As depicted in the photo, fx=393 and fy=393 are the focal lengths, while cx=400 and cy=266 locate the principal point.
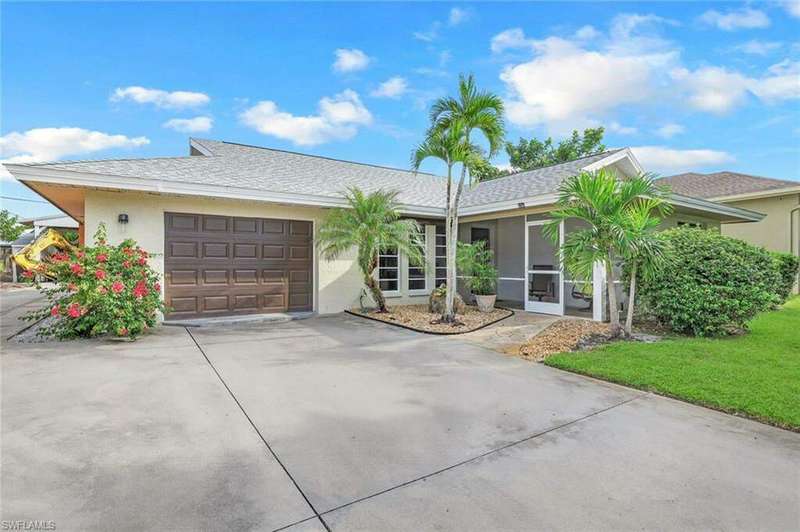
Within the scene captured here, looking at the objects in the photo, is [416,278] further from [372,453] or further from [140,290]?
[372,453]

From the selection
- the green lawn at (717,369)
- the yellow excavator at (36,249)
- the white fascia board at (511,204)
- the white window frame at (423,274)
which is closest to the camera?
the green lawn at (717,369)

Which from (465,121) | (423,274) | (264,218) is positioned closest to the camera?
(465,121)

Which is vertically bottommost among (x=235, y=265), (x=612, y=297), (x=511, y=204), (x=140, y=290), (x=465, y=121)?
(x=612, y=297)

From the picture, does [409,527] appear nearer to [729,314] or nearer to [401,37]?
[729,314]

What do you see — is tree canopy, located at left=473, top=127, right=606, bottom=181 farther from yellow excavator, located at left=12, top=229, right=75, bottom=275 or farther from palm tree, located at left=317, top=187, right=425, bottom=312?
yellow excavator, located at left=12, top=229, right=75, bottom=275

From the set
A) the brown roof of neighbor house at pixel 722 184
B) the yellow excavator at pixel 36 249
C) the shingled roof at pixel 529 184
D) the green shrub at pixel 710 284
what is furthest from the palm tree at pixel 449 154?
the yellow excavator at pixel 36 249

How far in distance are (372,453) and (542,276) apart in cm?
965

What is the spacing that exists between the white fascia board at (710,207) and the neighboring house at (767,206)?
333 centimetres

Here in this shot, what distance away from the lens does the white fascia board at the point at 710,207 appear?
9559mm

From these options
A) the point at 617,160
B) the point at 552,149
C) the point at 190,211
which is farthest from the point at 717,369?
the point at 552,149

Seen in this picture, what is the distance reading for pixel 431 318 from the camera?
9.15 m

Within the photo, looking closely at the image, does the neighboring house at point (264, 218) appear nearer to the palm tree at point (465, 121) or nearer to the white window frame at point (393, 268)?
the white window frame at point (393, 268)

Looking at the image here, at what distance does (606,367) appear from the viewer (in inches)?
205

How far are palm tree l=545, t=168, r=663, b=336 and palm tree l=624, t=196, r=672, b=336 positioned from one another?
0.15ft
